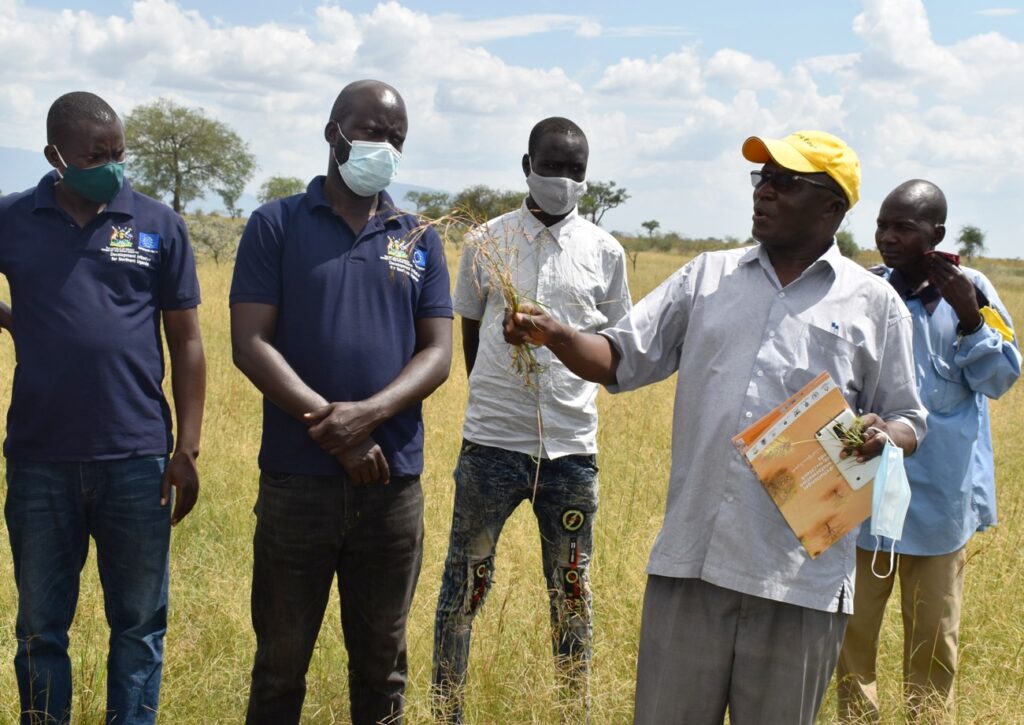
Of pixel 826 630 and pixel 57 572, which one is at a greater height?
pixel 826 630

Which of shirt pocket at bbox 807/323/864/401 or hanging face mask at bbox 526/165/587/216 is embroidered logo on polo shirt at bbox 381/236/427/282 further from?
shirt pocket at bbox 807/323/864/401

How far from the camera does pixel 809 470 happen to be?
2.56m

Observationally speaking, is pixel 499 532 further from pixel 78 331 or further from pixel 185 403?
pixel 78 331

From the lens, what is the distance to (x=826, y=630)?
2.61m

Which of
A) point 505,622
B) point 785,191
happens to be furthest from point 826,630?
point 505,622

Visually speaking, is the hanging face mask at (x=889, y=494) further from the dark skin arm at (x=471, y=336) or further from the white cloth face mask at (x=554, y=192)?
the dark skin arm at (x=471, y=336)

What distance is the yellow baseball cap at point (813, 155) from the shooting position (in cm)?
260

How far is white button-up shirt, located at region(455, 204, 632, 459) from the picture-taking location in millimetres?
3699

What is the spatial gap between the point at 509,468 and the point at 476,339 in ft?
2.15

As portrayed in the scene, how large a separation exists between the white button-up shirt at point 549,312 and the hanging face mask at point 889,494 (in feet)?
4.38

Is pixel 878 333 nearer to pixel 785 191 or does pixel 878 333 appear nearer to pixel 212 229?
pixel 785 191

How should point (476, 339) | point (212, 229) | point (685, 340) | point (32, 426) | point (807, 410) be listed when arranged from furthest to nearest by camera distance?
point (212, 229), point (476, 339), point (32, 426), point (685, 340), point (807, 410)

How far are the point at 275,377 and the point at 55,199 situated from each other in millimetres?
925

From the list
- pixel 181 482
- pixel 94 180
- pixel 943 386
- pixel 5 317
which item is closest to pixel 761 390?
pixel 943 386
